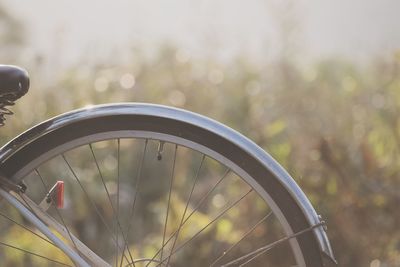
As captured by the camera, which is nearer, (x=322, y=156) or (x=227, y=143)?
(x=227, y=143)

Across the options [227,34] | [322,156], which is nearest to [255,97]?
[227,34]

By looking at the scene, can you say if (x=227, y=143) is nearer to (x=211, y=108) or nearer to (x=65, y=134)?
(x=65, y=134)

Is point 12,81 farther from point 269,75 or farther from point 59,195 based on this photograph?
point 269,75

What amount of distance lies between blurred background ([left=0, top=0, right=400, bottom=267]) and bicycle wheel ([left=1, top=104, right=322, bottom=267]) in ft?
0.98

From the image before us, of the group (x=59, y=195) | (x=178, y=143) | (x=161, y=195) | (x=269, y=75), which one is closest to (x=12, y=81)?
(x=59, y=195)

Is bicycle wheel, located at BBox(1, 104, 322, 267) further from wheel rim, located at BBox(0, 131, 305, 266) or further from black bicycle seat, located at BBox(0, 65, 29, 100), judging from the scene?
black bicycle seat, located at BBox(0, 65, 29, 100)

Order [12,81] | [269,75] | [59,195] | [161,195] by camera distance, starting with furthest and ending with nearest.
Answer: [269,75], [161,195], [59,195], [12,81]

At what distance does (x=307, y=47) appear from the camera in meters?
5.15

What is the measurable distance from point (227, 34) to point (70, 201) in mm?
1582

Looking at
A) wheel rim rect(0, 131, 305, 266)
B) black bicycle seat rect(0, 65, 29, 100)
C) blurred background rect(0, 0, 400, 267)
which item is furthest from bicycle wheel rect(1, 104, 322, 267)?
blurred background rect(0, 0, 400, 267)

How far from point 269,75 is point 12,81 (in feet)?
10.2

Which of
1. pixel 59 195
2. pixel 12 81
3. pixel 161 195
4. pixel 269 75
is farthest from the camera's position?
pixel 269 75

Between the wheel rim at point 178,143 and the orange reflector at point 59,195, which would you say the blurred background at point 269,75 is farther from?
the orange reflector at point 59,195

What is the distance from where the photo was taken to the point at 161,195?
4.51 m
